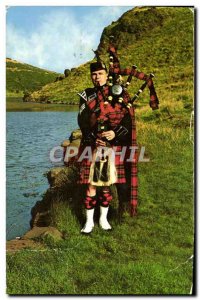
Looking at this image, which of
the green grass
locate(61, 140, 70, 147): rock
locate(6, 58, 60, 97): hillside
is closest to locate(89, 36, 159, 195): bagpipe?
the green grass

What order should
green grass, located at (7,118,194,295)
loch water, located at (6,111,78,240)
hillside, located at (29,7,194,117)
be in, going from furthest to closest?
loch water, located at (6,111,78,240) → hillside, located at (29,7,194,117) → green grass, located at (7,118,194,295)

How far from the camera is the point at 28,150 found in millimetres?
8078

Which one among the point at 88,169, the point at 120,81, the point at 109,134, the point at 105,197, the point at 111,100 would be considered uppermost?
the point at 120,81

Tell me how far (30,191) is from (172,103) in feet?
9.37

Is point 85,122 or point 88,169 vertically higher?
point 85,122

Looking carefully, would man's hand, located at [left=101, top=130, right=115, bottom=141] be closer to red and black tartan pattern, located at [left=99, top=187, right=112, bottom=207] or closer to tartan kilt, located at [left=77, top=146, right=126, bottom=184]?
tartan kilt, located at [left=77, top=146, right=126, bottom=184]

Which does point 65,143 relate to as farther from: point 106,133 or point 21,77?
point 21,77

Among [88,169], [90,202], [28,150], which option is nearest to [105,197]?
[90,202]

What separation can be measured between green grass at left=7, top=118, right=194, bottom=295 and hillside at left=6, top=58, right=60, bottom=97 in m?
1.90

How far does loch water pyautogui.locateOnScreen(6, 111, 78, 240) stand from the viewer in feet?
25.0

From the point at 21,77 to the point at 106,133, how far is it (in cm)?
209

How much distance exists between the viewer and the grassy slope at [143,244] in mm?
6703

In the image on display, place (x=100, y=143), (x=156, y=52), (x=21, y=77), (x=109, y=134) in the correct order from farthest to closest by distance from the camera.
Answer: (x=156, y=52) → (x=21, y=77) → (x=100, y=143) → (x=109, y=134)

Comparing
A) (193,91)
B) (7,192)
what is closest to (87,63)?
(193,91)
